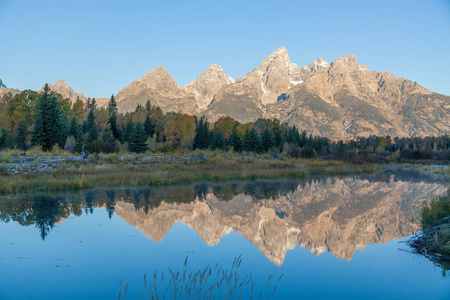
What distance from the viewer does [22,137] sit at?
4147 cm

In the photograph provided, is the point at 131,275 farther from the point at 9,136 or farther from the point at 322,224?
the point at 9,136

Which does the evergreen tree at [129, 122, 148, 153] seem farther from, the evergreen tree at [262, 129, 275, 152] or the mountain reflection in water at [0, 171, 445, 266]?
the mountain reflection in water at [0, 171, 445, 266]

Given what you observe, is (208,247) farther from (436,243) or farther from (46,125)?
(46,125)

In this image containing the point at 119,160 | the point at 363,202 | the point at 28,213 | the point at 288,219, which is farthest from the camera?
the point at 119,160

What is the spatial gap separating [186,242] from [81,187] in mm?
11661

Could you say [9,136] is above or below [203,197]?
above

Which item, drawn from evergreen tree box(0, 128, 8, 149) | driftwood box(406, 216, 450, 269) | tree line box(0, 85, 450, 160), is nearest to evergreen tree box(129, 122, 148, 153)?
tree line box(0, 85, 450, 160)

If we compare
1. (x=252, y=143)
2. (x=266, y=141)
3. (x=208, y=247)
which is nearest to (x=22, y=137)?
(x=252, y=143)

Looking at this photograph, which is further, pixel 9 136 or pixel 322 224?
pixel 9 136

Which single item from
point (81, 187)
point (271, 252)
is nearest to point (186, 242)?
point (271, 252)

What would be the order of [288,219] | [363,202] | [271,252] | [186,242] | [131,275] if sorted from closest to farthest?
[131,275], [271,252], [186,242], [288,219], [363,202]

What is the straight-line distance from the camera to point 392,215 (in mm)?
16141

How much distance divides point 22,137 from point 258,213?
36215 mm

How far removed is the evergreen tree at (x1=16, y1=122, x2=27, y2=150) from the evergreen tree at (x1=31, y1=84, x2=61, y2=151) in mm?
6007
